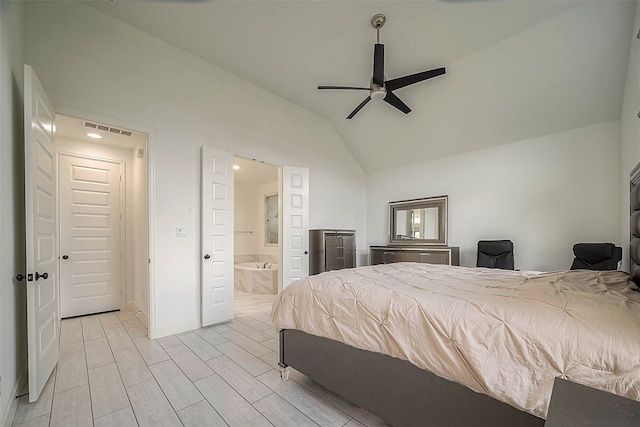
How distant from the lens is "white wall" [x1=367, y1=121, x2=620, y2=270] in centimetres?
348

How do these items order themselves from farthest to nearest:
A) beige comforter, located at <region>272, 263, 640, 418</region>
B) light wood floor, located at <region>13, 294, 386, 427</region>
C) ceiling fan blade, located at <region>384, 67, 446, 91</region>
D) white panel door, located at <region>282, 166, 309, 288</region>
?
white panel door, located at <region>282, 166, 309, 288</region>
ceiling fan blade, located at <region>384, 67, 446, 91</region>
light wood floor, located at <region>13, 294, 386, 427</region>
beige comforter, located at <region>272, 263, 640, 418</region>

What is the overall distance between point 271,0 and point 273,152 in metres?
2.08

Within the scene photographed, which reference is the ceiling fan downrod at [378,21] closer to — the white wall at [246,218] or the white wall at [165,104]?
the white wall at [165,104]

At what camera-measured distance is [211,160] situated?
3488 mm

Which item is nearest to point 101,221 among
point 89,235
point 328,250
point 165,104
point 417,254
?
point 89,235

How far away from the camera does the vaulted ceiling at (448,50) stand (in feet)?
8.91

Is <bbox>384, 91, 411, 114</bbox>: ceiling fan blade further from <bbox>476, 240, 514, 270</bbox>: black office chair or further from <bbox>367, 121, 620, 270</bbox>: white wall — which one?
<bbox>476, 240, 514, 270</bbox>: black office chair

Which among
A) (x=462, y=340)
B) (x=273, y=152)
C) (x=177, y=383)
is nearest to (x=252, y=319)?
(x=177, y=383)

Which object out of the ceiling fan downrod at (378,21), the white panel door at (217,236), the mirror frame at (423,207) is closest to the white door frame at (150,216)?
the white panel door at (217,236)

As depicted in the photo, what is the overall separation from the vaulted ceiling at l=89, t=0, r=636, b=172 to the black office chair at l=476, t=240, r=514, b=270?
1.68m

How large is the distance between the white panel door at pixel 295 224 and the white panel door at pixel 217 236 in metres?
0.99

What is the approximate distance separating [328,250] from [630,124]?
4.14 m

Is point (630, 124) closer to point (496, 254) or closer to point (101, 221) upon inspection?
point (496, 254)

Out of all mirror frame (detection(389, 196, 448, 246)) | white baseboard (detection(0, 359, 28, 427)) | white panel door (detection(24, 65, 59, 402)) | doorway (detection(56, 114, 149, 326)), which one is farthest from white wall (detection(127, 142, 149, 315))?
mirror frame (detection(389, 196, 448, 246))
